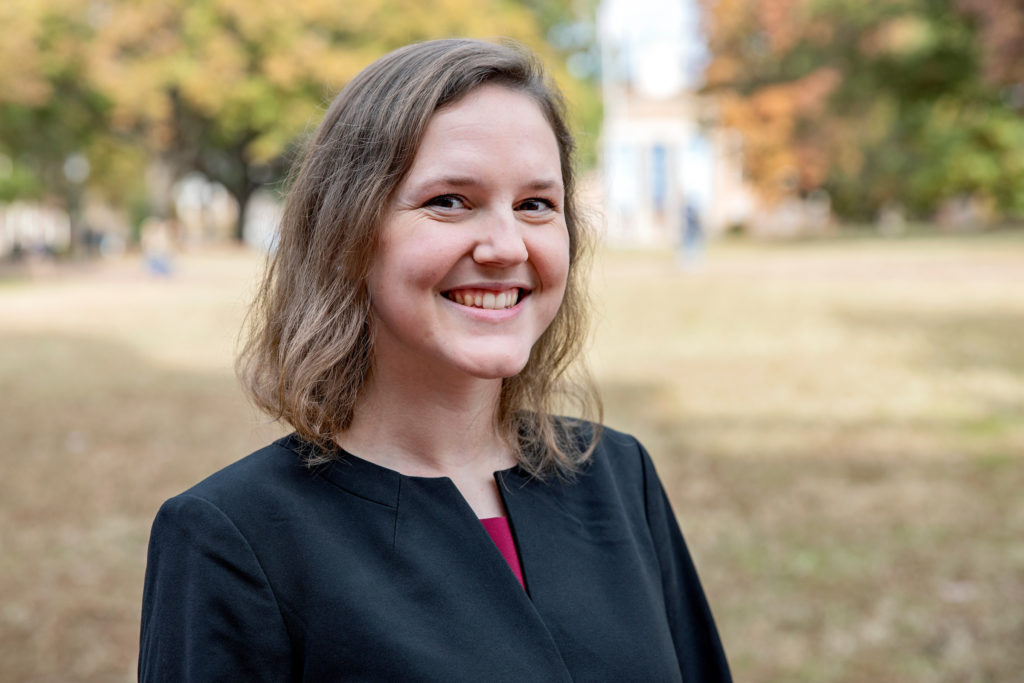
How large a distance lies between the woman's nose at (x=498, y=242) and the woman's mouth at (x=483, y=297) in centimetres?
5

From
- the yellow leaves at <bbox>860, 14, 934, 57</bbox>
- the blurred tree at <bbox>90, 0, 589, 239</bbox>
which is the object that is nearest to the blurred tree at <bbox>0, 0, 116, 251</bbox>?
the blurred tree at <bbox>90, 0, 589, 239</bbox>

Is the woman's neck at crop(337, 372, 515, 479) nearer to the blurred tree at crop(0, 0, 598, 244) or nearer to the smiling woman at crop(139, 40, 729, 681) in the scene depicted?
the smiling woman at crop(139, 40, 729, 681)

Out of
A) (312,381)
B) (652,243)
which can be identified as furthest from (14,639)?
(652,243)

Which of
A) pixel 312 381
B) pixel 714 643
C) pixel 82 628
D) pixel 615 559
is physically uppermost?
pixel 312 381

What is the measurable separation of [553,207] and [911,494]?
17.6 ft

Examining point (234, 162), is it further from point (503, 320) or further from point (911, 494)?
point (503, 320)

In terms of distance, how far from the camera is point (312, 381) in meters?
1.68

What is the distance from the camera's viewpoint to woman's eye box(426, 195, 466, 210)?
5.31 ft

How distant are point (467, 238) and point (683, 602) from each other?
82cm

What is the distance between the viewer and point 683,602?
1.98 m

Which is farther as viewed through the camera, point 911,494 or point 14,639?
point 911,494

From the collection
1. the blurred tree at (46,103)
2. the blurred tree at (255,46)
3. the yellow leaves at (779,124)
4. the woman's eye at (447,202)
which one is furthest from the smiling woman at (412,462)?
the yellow leaves at (779,124)

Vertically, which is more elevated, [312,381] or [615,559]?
[312,381]

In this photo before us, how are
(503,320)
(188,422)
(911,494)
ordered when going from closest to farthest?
(503,320) < (911,494) < (188,422)
